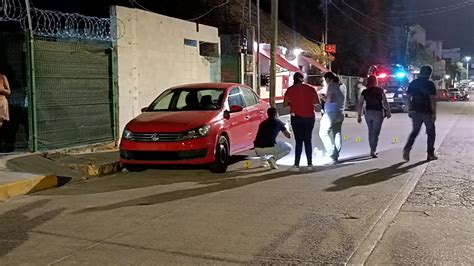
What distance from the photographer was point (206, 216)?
7160 millimetres

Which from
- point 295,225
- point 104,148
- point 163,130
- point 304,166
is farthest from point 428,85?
point 104,148

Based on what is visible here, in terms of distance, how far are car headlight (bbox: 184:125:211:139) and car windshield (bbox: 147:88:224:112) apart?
34.8 inches

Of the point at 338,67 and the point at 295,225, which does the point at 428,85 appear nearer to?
the point at 295,225

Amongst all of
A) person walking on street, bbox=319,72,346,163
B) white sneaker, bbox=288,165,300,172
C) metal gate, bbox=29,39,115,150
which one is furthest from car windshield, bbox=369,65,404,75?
white sneaker, bbox=288,165,300,172

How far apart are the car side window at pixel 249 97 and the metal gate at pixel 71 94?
10.3ft

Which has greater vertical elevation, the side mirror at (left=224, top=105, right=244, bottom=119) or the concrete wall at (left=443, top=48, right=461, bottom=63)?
the concrete wall at (left=443, top=48, right=461, bottom=63)

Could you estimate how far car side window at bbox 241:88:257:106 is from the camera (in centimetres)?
1228

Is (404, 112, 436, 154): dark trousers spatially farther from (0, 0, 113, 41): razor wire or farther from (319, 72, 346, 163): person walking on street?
(0, 0, 113, 41): razor wire

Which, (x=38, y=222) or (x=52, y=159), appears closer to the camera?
(x=38, y=222)

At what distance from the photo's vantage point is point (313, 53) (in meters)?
33.2

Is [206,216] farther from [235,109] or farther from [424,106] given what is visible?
[424,106]

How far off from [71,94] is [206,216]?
6085 mm

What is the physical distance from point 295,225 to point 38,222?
305cm

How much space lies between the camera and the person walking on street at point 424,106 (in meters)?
11.4
